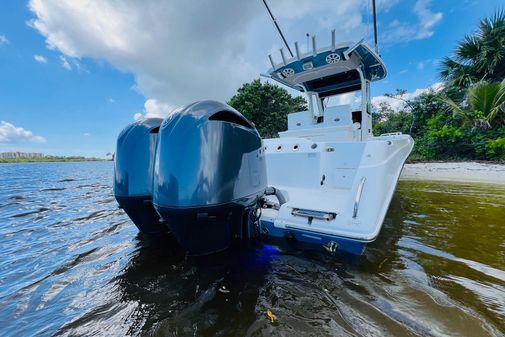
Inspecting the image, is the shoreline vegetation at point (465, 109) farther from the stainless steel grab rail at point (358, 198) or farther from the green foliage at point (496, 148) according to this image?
the stainless steel grab rail at point (358, 198)

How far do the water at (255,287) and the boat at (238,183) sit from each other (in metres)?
0.24

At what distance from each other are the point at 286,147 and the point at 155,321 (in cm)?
205

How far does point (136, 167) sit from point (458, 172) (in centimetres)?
927

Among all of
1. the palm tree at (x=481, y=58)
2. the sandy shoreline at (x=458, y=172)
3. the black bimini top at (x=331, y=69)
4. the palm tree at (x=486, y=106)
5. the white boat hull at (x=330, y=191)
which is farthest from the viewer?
the palm tree at (x=481, y=58)

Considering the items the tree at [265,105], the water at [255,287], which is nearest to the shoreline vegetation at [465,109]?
the tree at [265,105]

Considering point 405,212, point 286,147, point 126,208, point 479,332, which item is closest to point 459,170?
point 405,212

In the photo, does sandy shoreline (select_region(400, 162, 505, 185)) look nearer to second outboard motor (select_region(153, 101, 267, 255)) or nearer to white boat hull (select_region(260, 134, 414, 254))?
white boat hull (select_region(260, 134, 414, 254))

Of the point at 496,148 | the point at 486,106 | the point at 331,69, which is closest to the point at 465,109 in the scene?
the point at 486,106

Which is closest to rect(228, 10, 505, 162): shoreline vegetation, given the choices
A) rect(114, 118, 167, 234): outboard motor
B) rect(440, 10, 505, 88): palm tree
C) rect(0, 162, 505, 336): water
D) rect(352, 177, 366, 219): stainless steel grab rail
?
rect(440, 10, 505, 88): palm tree

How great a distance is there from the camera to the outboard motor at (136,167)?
207 centimetres

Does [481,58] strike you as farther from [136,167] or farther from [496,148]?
[136,167]

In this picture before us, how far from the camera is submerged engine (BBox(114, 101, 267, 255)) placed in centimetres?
152

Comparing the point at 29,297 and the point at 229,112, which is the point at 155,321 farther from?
the point at 229,112

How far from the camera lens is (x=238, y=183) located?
5.59 ft
